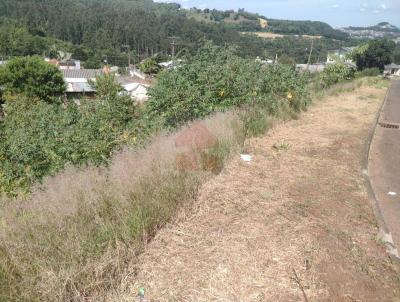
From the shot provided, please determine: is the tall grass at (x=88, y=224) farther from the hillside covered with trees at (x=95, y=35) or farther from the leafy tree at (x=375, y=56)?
the hillside covered with trees at (x=95, y=35)

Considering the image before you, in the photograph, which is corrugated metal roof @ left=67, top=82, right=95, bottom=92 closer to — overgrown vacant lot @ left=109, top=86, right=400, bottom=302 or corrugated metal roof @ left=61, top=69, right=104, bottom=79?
corrugated metal roof @ left=61, top=69, right=104, bottom=79

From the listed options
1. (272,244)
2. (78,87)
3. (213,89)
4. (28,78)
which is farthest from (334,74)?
(78,87)

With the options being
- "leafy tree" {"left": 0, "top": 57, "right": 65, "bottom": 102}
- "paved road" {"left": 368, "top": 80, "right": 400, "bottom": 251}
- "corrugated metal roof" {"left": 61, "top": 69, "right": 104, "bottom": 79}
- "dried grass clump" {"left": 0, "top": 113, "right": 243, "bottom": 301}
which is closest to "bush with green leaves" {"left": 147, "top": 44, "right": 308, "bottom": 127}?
"paved road" {"left": 368, "top": 80, "right": 400, "bottom": 251}

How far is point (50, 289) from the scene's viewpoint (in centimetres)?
205

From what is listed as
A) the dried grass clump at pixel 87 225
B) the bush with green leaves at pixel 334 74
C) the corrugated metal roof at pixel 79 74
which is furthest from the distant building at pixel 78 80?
the dried grass clump at pixel 87 225

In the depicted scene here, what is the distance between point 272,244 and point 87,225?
5.18 ft

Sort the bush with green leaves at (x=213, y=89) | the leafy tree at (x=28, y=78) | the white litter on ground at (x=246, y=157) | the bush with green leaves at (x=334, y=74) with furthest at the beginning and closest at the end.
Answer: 1. the leafy tree at (x=28, y=78)
2. the bush with green leaves at (x=334, y=74)
3. the bush with green leaves at (x=213, y=89)
4. the white litter on ground at (x=246, y=157)

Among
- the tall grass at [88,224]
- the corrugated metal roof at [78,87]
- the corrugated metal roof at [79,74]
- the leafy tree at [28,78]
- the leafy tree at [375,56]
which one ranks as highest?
the tall grass at [88,224]

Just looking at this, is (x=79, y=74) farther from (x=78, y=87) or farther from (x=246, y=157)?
(x=246, y=157)

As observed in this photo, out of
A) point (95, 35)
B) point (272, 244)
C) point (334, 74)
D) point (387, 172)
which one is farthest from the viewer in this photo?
point (95, 35)

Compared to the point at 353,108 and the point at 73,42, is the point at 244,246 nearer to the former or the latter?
the point at 353,108

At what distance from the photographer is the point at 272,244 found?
2.94 meters

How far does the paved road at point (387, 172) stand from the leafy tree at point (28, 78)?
29.4m

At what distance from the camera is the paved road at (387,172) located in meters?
3.71
